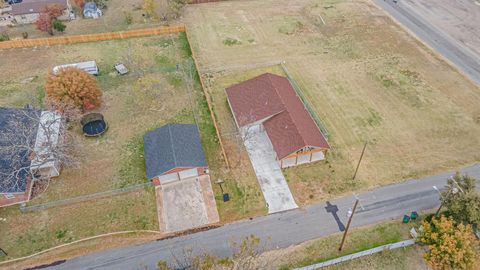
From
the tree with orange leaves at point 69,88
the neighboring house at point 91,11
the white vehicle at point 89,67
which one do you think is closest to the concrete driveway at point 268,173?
the tree with orange leaves at point 69,88

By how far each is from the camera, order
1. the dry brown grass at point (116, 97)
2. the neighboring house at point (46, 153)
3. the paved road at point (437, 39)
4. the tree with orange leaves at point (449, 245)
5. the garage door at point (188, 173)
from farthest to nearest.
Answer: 1. the paved road at point (437, 39)
2. the dry brown grass at point (116, 97)
3. the garage door at point (188, 173)
4. the neighboring house at point (46, 153)
5. the tree with orange leaves at point (449, 245)

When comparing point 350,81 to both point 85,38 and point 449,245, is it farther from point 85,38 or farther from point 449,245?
point 85,38

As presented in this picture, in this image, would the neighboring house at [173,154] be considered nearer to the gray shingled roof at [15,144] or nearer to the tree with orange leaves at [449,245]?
the gray shingled roof at [15,144]

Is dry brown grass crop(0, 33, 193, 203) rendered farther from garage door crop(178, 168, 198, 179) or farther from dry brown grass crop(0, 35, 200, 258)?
garage door crop(178, 168, 198, 179)

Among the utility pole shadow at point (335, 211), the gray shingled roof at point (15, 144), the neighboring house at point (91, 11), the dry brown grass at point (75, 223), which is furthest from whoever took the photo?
the neighboring house at point (91, 11)

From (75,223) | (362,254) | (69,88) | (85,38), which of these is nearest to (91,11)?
(85,38)

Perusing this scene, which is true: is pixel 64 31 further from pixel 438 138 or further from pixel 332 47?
pixel 438 138

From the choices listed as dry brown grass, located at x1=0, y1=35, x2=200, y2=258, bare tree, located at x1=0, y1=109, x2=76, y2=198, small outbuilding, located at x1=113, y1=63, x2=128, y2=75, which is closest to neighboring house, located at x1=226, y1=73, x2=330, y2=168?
dry brown grass, located at x1=0, y1=35, x2=200, y2=258
